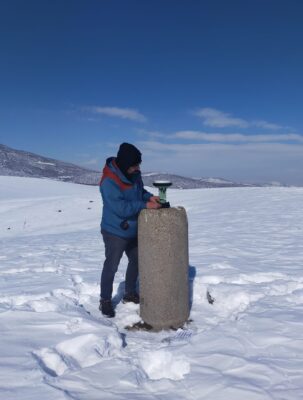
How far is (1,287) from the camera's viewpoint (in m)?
5.29

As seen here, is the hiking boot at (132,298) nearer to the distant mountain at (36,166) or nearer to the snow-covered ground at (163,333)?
the snow-covered ground at (163,333)

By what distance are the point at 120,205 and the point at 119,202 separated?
32 millimetres


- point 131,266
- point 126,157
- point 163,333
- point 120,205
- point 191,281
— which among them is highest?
point 126,157

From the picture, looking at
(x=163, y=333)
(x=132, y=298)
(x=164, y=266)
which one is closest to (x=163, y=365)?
(x=163, y=333)

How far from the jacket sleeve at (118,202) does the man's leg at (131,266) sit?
17.4 inches

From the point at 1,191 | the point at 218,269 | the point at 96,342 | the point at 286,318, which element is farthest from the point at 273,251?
the point at 1,191

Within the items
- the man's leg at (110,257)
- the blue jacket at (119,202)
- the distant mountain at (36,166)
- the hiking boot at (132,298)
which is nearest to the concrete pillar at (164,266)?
the blue jacket at (119,202)

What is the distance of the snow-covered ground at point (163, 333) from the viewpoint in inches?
105

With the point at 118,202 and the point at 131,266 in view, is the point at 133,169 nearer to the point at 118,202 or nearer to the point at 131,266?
the point at 118,202

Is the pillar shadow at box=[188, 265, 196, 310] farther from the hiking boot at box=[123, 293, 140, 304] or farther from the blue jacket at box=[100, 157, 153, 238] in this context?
the blue jacket at box=[100, 157, 153, 238]

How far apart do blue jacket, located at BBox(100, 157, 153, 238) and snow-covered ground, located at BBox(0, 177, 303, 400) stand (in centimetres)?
97

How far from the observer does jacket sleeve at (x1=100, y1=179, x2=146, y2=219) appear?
386cm

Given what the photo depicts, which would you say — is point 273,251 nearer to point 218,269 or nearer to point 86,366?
point 218,269

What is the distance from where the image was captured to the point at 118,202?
387 centimetres
